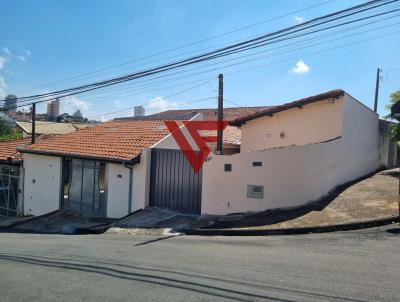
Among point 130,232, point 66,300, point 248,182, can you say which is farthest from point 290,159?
point 66,300

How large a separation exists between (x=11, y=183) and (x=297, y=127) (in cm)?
1597

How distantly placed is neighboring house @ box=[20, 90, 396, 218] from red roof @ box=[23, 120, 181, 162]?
70mm

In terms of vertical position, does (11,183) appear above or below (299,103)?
below

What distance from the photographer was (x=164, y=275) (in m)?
5.88

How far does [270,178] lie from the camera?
11352 mm

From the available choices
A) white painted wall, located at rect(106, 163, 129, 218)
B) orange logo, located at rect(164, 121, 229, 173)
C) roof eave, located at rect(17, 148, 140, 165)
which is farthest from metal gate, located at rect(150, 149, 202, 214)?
white painted wall, located at rect(106, 163, 129, 218)

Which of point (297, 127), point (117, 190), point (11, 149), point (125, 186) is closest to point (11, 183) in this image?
point (11, 149)

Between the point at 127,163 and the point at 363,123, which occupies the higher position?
the point at 363,123

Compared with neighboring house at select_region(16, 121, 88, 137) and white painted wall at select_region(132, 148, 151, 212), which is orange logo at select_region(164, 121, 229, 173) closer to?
white painted wall at select_region(132, 148, 151, 212)

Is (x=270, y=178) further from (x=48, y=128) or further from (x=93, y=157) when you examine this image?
(x=48, y=128)

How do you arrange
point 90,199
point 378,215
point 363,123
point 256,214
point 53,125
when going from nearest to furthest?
point 378,215
point 256,214
point 363,123
point 90,199
point 53,125

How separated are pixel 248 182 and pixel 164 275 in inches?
242

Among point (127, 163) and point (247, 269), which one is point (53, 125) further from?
point (247, 269)

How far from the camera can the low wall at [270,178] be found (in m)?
11.3
